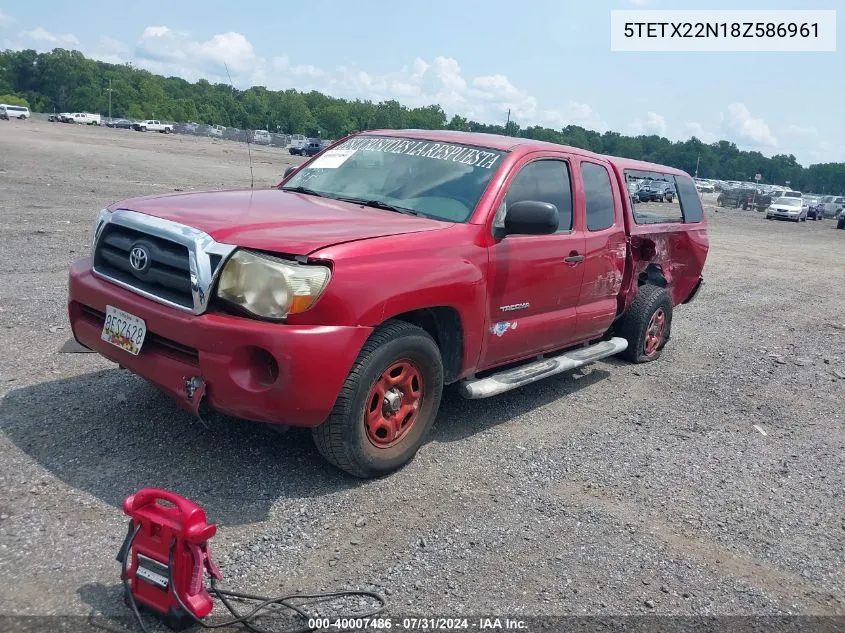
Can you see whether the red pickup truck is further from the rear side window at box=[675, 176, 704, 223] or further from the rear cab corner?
the rear side window at box=[675, 176, 704, 223]

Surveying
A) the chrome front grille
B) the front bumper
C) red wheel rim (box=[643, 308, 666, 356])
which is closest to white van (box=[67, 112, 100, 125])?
red wheel rim (box=[643, 308, 666, 356])

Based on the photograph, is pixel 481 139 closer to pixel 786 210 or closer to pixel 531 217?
pixel 531 217

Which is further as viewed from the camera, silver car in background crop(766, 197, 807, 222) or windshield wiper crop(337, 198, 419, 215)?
silver car in background crop(766, 197, 807, 222)

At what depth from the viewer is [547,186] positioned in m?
5.23

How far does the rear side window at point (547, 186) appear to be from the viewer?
4.90m

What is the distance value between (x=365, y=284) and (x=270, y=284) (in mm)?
451

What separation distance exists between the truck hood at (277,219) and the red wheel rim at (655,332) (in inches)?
131

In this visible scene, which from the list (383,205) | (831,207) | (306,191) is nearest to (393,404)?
(383,205)

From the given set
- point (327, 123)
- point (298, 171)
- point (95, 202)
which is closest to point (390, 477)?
point (298, 171)

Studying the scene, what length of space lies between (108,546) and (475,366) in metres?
2.27

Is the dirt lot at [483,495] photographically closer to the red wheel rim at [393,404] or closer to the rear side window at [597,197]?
the red wheel rim at [393,404]

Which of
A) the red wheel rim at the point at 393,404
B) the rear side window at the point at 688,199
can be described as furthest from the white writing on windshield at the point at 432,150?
the rear side window at the point at 688,199

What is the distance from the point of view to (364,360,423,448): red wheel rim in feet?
12.9

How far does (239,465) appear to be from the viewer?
3990mm
